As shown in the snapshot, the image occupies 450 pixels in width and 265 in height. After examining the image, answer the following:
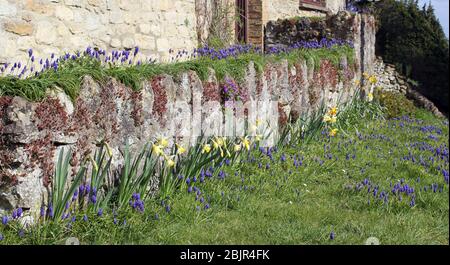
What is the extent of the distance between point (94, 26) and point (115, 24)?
44 cm

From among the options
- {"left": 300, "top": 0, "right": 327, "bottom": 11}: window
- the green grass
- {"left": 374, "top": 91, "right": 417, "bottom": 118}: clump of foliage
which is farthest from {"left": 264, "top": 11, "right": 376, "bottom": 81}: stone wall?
the green grass

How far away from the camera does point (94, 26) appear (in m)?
6.14

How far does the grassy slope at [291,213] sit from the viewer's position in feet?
10.5

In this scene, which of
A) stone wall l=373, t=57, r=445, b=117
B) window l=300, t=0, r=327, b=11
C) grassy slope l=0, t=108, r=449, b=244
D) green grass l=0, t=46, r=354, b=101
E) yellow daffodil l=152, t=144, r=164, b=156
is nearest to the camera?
green grass l=0, t=46, r=354, b=101

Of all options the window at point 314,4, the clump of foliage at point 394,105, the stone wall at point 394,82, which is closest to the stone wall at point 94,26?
the clump of foliage at point 394,105

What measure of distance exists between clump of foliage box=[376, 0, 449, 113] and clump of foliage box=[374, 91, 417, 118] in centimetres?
246

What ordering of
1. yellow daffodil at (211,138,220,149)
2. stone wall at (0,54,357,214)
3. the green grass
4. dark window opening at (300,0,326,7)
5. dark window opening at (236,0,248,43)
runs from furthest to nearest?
dark window opening at (300,0,326,7), dark window opening at (236,0,248,43), yellow daffodil at (211,138,220,149), the green grass, stone wall at (0,54,357,214)

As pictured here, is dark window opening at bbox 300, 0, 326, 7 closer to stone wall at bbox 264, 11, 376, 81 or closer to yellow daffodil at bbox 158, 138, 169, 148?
stone wall at bbox 264, 11, 376, 81

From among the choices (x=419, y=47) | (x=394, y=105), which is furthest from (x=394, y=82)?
(x=394, y=105)

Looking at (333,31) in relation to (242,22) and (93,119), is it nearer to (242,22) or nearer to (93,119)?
(242,22)

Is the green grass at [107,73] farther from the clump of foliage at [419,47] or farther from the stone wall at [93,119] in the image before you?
the clump of foliage at [419,47]

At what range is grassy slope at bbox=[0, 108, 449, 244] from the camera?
126 inches

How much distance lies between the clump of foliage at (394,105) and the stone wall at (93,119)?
16.4ft

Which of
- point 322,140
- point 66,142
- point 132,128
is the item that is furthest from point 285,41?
point 66,142
